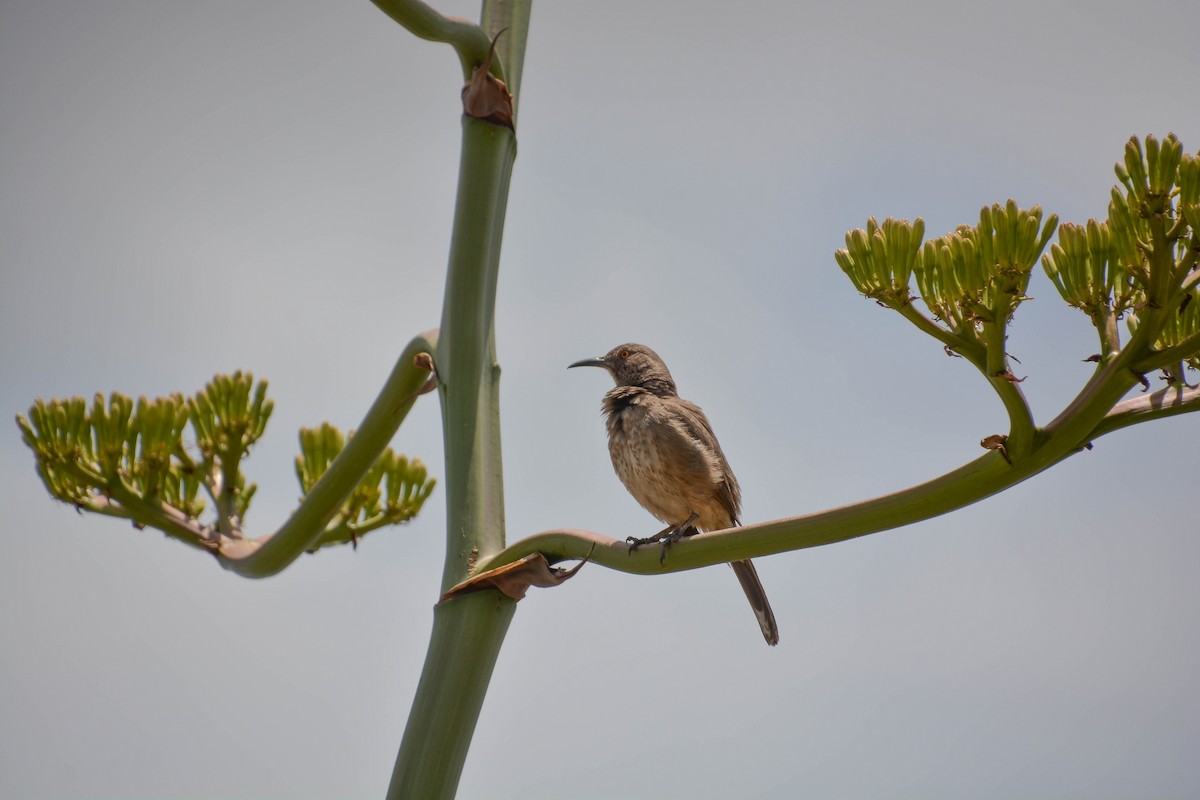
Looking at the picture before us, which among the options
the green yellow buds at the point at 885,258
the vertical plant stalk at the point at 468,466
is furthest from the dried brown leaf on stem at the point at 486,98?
the green yellow buds at the point at 885,258

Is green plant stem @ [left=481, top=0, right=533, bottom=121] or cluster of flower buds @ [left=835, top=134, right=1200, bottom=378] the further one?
green plant stem @ [left=481, top=0, right=533, bottom=121]

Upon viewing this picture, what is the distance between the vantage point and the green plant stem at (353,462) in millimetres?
2299

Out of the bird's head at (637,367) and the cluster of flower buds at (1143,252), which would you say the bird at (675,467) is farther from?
the cluster of flower buds at (1143,252)

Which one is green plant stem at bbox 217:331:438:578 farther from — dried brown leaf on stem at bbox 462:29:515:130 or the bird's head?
the bird's head

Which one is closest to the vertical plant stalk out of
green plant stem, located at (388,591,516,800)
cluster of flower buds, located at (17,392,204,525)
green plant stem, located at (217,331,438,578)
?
green plant stem, located at (388,591,516,800)

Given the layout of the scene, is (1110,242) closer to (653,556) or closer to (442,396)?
(653,556)

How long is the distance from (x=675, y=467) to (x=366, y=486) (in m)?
1.21

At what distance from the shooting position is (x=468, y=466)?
2039 millimetres

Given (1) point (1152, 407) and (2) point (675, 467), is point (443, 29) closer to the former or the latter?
(1) point (1152, 407)

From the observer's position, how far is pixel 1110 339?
178 cm

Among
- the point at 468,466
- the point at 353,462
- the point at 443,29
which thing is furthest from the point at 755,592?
the point at 443,29

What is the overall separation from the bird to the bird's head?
50 cm

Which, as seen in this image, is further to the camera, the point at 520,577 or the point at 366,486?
the point at 366,486

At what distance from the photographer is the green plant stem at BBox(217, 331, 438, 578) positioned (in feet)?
7.54
